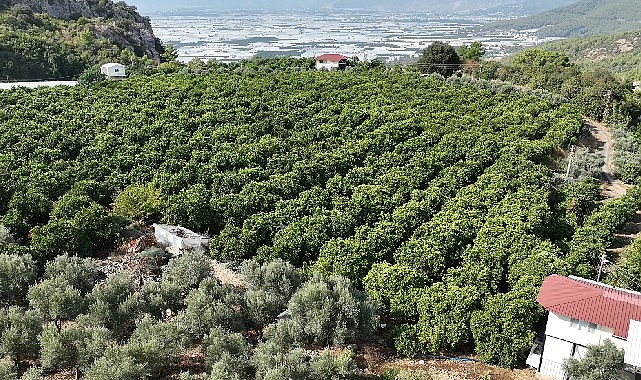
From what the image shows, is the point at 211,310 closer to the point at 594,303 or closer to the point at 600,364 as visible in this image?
the point at 600,364

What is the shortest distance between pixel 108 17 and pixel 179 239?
97620 millimetres

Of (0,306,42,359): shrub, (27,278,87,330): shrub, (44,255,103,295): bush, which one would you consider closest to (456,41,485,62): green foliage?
(44,255,103,295): bush

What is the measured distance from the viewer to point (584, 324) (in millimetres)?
19406

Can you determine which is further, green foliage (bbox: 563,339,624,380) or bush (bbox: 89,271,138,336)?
bush (bbox: 89,271,138,336)

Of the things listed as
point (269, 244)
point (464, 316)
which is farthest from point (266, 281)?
point (464, 316)

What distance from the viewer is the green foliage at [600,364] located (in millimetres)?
17844

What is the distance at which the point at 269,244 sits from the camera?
28.8 m

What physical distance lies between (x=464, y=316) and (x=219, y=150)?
76.7ft

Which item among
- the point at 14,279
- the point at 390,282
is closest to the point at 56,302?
the point at 14,279

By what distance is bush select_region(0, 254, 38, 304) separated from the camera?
22656mm

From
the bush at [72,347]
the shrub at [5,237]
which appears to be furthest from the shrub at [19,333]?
the shrub at [5,237]

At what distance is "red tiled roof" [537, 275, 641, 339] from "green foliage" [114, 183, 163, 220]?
2145 cm

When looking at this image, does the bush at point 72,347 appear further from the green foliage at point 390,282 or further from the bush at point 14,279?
the green foliage at point 390,282

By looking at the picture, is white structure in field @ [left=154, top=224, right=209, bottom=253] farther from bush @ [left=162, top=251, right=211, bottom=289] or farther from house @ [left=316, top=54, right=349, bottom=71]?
house @ [left=316, top=54, right=349, bottom=71]
